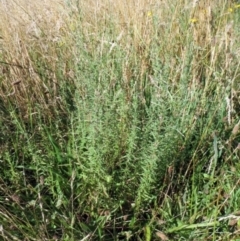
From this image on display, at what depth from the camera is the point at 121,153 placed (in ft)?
5.78

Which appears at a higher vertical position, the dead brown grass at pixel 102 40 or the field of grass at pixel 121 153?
the dead brown grass at pixel 102 40

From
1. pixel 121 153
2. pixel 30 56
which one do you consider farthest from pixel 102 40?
pixel 30 56

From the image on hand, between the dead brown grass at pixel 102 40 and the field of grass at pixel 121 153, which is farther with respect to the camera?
the dead brown grass at pixel 102 40

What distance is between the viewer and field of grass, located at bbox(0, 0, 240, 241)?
1.60 m

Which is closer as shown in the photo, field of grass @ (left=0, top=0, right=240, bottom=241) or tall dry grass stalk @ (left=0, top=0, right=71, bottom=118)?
field of grass @ (left=0, top=0, right=240, bottom=241)

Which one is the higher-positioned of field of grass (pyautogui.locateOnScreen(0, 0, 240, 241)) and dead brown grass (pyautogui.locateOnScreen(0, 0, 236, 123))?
dead brown grass (pyautogui.locateOnScreen(0, 0, 236, 123))

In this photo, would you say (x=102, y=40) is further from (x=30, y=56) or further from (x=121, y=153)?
(x=30, y=56)

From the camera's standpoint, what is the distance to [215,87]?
2049 millimetres

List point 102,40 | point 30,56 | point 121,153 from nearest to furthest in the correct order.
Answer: point 121,153 → point 102,40 → point 30,56

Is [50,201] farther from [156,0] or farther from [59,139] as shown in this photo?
[156,0]

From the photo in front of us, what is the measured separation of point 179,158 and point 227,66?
19.0 inches

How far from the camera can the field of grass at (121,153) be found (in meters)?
1.60

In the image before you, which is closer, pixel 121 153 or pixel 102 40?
pixel 121 153

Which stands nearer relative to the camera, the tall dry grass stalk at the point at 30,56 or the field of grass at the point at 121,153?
the field of grass at the point at 121,153
